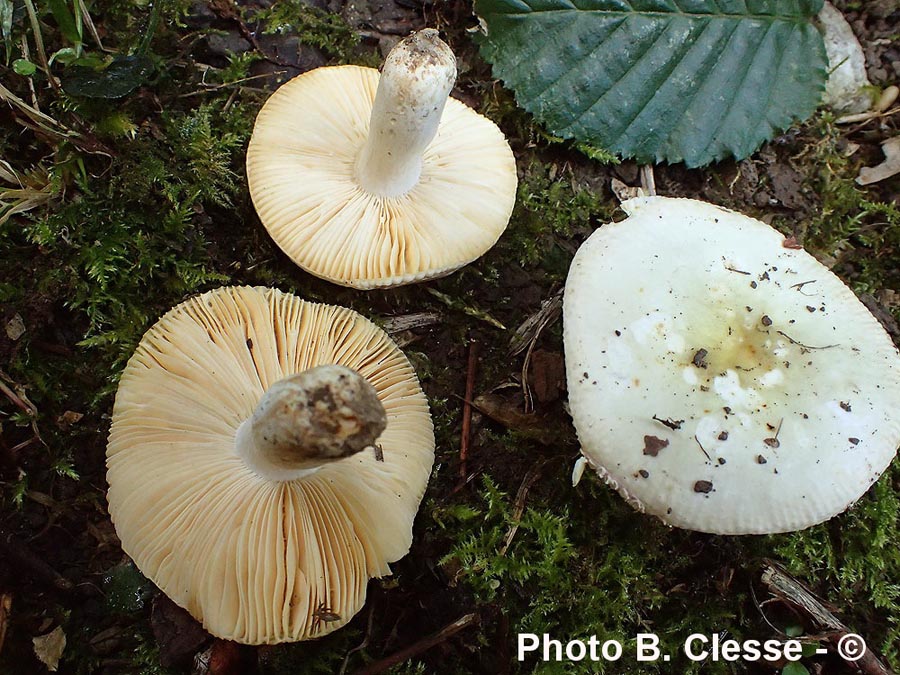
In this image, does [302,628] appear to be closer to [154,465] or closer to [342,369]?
[154,465]

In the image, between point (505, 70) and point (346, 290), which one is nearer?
point (346, 290)

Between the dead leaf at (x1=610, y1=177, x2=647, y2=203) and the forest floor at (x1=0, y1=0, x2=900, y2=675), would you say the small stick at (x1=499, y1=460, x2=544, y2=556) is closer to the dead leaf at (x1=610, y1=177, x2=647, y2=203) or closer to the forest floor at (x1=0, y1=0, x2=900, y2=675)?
the forest floor at (x1=0, y1=0, x2=900, y2=675)

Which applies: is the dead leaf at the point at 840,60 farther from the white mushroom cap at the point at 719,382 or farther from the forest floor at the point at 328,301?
the white mushroom cap at the point at 719,382

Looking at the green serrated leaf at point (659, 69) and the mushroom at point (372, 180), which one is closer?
the mushroom at point (372, 180)

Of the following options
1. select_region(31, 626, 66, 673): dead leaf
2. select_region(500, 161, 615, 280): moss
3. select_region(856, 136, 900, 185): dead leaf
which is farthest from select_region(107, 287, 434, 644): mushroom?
select_region(856, 136, 900, 185): dead leaf

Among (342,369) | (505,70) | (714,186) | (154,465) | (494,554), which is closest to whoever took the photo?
(342,369)

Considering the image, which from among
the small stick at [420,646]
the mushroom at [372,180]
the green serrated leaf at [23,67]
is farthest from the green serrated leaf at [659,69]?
the small stick at [420,646]

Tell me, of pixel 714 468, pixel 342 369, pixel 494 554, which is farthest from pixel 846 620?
pixel 342 369
